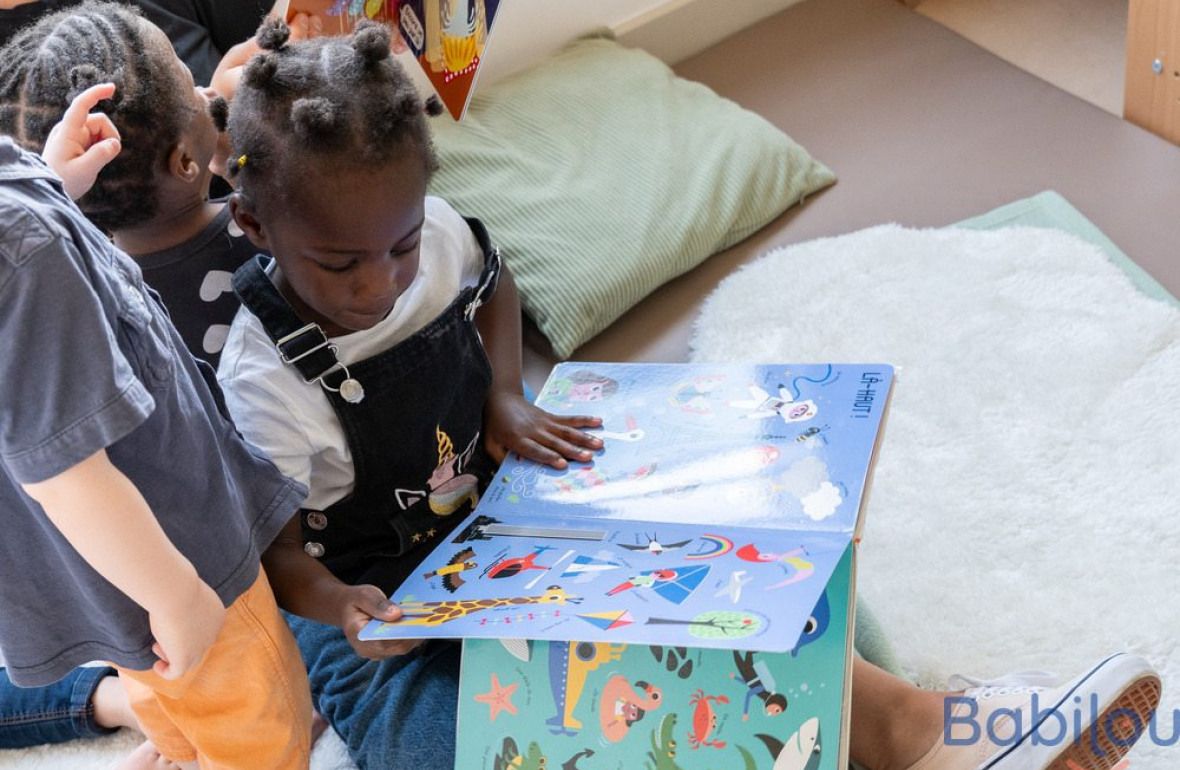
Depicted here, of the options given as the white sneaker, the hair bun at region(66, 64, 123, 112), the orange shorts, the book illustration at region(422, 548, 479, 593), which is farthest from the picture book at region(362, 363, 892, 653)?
the hair bun at region(66, 64, 123, 112)

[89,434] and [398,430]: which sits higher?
[89,434]

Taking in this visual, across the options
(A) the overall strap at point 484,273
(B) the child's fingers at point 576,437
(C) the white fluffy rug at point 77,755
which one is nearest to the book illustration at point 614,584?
(B) the child's fingers at point 576,437

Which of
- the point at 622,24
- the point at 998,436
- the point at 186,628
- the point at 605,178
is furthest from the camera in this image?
the point at 622,24

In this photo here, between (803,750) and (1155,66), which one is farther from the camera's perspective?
(1155,66)

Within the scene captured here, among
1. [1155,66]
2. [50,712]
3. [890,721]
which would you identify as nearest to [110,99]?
[50,712]

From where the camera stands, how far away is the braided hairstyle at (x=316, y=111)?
97cm

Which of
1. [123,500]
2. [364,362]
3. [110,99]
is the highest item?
[110,99]

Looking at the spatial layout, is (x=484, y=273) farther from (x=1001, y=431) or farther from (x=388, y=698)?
(x=1001, y=431)

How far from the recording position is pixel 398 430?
1.11 metres

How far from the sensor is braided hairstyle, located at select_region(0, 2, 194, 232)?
107 centimetres

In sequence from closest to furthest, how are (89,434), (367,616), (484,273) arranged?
(89,434), (367,616), (484,273)

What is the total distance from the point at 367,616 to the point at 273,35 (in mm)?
449

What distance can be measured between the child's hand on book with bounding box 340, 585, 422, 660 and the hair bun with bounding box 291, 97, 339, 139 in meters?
0.35

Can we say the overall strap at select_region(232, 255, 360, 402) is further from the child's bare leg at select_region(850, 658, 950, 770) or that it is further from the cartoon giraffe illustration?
the child's bare leg at select_region(850, 658, 950, 770)
